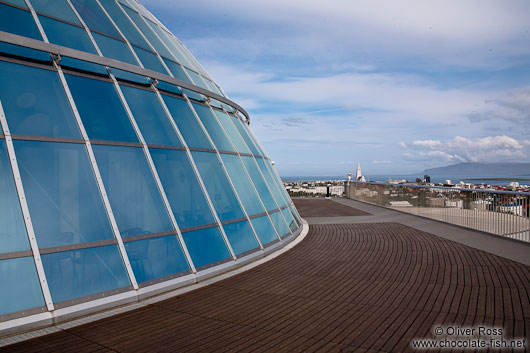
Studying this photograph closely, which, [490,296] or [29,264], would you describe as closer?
[29,264]

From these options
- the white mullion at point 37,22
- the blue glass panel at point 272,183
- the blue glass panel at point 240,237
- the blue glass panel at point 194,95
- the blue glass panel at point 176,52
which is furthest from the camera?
the blue glass panel at point 272,183

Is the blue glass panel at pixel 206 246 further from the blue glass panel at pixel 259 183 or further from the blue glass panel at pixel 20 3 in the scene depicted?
the blue glass panel at pixel 20 3

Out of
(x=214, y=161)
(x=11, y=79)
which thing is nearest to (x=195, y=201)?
(x=214, y=161)

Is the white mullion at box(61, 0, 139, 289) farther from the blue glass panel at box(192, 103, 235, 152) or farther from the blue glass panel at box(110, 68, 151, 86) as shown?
the blue glass panel at box(192, 103, 235, 152)

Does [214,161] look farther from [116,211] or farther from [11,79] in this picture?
[11,79]

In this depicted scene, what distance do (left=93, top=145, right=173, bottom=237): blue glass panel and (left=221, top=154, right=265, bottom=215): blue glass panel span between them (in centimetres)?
297

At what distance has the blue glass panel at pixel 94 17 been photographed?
9.65 metres

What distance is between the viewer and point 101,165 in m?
7.44

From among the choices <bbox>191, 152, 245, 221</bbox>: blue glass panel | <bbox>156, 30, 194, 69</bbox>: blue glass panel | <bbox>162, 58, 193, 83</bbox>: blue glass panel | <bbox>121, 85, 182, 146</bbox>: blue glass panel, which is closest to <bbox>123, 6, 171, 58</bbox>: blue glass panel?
<bbox>162, 58, 193, 83</bbox>: blue glass panel

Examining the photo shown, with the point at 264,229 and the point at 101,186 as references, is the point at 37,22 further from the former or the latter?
the point at 264,229

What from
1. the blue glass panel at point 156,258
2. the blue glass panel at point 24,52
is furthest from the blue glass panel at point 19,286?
the blue glass panel at point 24,52

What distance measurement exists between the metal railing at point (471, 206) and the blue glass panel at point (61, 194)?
11.9 meters

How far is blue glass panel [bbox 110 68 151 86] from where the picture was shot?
354 inches

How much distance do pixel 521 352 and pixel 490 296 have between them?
239 centimetres
